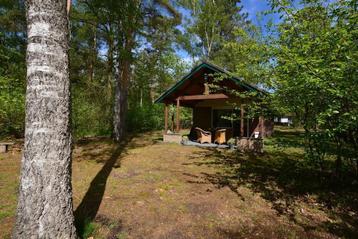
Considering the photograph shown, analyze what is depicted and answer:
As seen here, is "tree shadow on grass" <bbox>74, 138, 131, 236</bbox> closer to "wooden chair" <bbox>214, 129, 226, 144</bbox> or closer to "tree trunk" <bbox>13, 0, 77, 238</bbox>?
"tree trunk" <bbox>13, 0, 77, 238</bbox>

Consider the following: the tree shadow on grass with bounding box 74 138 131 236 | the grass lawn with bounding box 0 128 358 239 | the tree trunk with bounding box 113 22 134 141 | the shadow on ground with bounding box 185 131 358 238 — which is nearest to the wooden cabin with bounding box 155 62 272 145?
the tree trunk with bounding box 113 22 134 141

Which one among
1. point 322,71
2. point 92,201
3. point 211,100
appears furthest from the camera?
point 211,100

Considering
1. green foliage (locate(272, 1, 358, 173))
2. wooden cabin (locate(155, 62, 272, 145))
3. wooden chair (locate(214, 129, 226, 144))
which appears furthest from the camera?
wooden chair (locate(214, 129, 226, 144))

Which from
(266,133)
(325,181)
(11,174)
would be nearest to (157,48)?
(266,133)

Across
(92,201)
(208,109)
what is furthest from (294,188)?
(208,109)

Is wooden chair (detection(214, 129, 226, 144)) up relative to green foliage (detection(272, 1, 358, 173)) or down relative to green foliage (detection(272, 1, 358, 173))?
down

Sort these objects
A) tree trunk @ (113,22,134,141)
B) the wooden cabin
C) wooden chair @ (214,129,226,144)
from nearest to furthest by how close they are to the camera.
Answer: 1. the wooden cabin
2. wooden chair @ (214,129,226,144)
3. tree trunk @ (113,22,134,141)

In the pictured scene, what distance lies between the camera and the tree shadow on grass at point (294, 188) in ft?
12.0

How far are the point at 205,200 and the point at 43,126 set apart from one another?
316 cm

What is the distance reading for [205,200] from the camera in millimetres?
4305

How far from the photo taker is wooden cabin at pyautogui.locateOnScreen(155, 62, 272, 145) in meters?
11.3

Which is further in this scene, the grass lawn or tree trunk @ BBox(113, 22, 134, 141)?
tree trunk @ BBox(113, 22, 134, 141)

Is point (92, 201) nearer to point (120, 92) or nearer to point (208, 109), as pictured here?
point (120, 92)

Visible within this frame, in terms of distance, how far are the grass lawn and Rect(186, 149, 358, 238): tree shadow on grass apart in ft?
0.06
